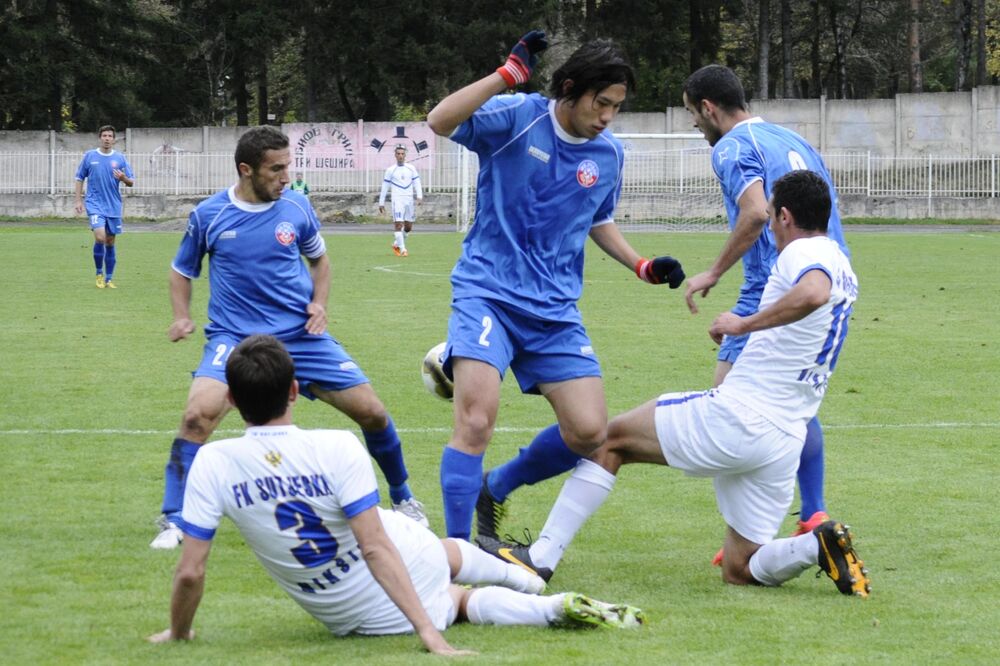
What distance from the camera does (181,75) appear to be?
62219 mm

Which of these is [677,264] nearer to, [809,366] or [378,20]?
[809,366]

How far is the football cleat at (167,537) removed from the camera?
6.40 meters

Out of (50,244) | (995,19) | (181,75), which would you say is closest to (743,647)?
(50,244)

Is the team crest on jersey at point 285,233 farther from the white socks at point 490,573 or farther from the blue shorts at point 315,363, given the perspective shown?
the white socks at point 490,573

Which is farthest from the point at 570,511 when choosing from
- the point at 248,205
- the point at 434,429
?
the point at 434,429

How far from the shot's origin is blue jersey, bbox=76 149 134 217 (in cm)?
2119

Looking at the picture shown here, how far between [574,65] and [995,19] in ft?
228

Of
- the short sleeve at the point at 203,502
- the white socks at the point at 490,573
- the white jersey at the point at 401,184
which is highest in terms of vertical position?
the white jersey at the point at 401,184

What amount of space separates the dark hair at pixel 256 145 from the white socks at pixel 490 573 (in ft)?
7.52

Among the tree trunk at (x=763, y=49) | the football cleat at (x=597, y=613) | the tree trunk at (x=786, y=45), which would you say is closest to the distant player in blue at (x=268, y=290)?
the football cleat at (x=597, y=613)

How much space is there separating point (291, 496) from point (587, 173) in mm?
2178

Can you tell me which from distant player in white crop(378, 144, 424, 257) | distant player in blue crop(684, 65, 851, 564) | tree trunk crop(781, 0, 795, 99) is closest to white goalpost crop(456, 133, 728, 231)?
distant player in white crop(378, 144, 424, 257)

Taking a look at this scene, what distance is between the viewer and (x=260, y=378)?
4.47m

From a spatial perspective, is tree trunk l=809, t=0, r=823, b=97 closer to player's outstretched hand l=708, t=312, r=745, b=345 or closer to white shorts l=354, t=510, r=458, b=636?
player's outstretched hand l=708, t=312, r=745, b=345
